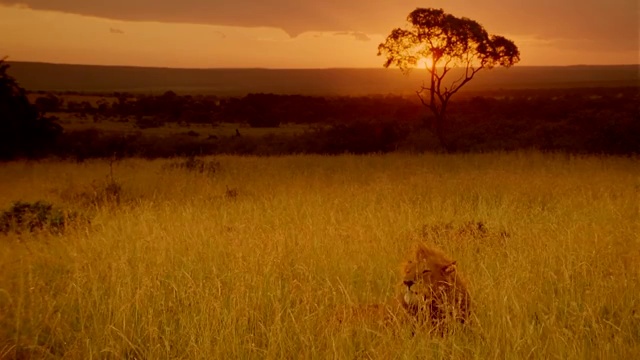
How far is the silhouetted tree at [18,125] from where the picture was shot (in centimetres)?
2225

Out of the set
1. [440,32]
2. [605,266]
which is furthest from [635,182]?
[440,32]

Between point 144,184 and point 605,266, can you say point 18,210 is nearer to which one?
point 144,184

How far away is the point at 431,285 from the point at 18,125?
2235 centimetres

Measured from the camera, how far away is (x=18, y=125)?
22.9 m

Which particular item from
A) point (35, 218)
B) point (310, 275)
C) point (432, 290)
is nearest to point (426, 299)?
point (432, 290)

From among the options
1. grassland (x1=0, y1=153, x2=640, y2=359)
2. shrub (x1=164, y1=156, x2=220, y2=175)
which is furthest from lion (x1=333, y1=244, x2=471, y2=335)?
shrub (x1=164, y1=156, x2=220, y2=175)

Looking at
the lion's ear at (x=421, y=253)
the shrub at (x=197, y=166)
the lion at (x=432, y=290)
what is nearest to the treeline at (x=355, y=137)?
the shrub at (x=197, y=166)

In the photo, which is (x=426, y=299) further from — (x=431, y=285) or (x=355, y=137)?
(x=355, y=137)

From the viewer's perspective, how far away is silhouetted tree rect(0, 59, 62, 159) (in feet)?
73.0

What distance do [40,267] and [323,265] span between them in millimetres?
3232

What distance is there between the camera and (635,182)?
14719 millimetres

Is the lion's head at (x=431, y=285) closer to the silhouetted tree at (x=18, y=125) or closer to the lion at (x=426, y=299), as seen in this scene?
the lion at (x=426, y=299)

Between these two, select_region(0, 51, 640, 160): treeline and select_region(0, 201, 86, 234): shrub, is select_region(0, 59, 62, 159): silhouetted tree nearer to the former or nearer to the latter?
select_region(0, 51, 640, 160): treeline

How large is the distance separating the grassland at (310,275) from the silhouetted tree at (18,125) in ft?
31.0
